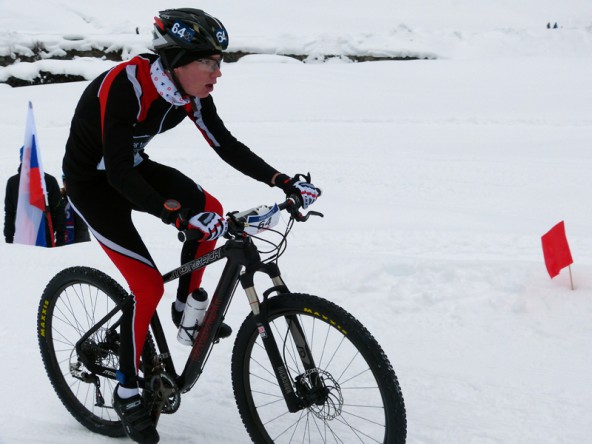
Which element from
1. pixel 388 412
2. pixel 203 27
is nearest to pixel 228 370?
pixel 388 412

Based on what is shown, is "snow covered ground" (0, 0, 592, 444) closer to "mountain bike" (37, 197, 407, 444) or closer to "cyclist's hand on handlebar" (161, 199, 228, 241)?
"mountain bike" (37, 197, 407, 444)

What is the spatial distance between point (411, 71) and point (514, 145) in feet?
30.2

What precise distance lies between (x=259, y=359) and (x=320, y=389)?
129 cm

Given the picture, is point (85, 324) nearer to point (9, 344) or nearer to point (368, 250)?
point (9, 344)

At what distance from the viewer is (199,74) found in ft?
10.3

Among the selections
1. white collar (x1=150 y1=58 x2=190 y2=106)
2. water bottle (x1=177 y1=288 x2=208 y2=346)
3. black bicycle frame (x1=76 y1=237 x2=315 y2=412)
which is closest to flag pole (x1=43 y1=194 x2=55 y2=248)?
black bicycle frame (x1=76 y1=237 x2=315 y2=412)

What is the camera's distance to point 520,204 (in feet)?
26.2

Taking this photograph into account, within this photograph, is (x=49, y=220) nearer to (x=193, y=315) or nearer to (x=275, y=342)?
(x=193, y=315)

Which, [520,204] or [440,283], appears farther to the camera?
[520,204]

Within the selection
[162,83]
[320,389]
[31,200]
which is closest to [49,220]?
[31,200]

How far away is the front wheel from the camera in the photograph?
2744 mm

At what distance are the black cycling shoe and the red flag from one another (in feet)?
9.88

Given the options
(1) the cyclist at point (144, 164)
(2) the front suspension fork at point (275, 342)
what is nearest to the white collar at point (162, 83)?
(1) the cyclist at point (144, 164)

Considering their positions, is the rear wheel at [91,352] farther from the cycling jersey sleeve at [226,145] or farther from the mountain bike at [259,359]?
the cycling jersey sleeve at [226,145]
